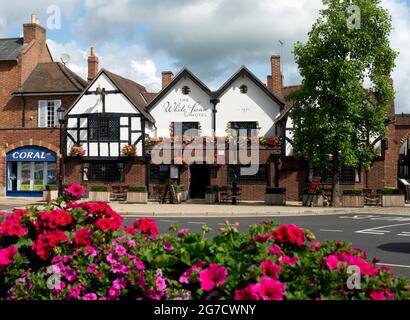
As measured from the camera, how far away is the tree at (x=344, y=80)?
21609 millimetres

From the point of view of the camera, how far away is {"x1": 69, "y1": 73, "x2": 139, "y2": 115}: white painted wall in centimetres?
2959

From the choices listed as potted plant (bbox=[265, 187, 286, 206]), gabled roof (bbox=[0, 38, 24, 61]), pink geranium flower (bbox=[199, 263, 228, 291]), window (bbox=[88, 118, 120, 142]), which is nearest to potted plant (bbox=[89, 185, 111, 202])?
window (bbox=[88, 118, 120, 142])

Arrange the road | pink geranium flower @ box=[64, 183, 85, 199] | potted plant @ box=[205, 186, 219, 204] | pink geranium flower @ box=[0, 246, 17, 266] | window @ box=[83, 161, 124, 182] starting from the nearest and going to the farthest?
pink geranium flower @ box=[0, 246, 17, 266] → pink geranium flower @ box=[64, 183, 85, 199] → the road → potted plant @ box=[205, 186, 219, 204] → window @ box=[83, 161, 124, 182]

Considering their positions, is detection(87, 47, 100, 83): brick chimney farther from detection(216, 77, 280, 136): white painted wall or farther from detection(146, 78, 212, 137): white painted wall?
detection(216, 77, 280, 136): white painted wall

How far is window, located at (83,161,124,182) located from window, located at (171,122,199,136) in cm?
435

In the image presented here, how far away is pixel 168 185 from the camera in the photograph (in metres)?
24.9

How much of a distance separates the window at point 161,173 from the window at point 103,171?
7.19 ft

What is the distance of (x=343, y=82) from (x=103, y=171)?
1659 cm

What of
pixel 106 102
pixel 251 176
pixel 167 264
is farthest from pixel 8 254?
pixel 106 102

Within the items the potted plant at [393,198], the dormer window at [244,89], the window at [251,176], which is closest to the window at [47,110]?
the dormer window at [244,89]

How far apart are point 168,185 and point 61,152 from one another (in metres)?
9.56

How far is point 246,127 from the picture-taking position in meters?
29.1

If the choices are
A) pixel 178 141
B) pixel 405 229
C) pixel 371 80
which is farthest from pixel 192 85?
pixel 405 229
